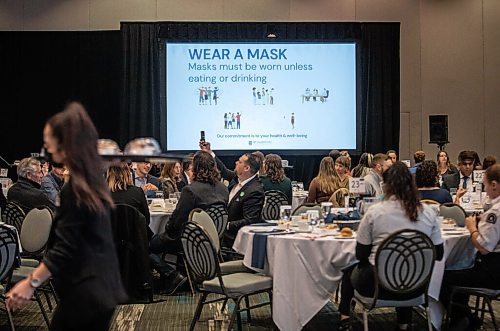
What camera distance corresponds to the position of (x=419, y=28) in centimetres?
1381

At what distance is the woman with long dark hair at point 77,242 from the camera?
2771mm

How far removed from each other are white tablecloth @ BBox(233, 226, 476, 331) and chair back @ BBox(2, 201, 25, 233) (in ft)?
8.32

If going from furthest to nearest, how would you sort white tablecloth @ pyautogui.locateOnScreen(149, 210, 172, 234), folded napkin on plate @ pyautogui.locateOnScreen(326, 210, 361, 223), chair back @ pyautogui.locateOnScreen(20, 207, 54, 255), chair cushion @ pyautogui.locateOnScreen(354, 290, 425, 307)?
white tablecloth @ pyautogui.locateOnScreen(149, 210, 172, 234), chair back @ pyautogui.locateOnScreen(20, 207, 54, 255), folded napkin on plate @ pyautogui.locateOnScreen(326, 210, 361, 223), chair cushion @ pyautogui.locateOnScreen(354, 290, 425, 307)

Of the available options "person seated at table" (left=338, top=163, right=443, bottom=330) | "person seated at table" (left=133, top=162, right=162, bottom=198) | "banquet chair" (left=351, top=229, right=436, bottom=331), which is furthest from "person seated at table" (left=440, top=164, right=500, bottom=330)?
"person seated at table" (left=133, top=162, right=162, bottom=198)

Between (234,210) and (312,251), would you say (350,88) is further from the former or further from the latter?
(312,251)

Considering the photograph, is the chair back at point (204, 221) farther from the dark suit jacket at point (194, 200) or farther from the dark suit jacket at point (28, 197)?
the dark suit jacket at point (28, 197)

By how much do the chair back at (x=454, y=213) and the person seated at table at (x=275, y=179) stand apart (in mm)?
2453

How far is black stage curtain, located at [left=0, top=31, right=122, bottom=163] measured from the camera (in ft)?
43.6

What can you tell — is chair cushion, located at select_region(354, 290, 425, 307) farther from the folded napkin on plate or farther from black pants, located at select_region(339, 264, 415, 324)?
the folded napkin on plate

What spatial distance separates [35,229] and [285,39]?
7525 millimetres

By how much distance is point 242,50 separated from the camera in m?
12.7

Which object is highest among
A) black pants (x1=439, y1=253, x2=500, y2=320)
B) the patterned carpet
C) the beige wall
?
the beige wall

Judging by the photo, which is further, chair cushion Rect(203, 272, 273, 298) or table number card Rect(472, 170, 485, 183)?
table number card Rect(472, 170, 485, 183)

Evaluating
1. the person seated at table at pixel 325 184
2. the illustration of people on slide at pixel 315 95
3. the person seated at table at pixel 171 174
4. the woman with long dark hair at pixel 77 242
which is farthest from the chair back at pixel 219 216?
the illustration of people on slide at pixel 315 95
